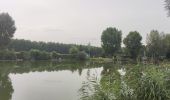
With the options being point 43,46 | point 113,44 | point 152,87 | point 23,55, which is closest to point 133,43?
point 113,44

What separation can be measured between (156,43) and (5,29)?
102 ft

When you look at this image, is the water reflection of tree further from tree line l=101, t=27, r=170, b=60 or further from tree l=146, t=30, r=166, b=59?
tree l=146, t=30, r=166, b=59

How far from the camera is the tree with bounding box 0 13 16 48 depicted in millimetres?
62844

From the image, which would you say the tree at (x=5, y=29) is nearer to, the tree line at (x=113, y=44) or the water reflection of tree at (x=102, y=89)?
the tree line at (x=113, y=44)

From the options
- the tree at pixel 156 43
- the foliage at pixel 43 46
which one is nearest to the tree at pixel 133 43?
the tree at pixel 156 43

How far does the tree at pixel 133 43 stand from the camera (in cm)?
6906

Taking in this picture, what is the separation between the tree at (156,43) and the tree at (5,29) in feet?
93.8

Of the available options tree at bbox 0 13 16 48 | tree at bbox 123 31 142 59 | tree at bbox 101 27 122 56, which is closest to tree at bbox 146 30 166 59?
tree at bbox 123 31 142 59

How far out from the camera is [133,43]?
229 ft

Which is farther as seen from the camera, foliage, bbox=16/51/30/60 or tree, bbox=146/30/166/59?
foliage, bbox=16/51/30/60

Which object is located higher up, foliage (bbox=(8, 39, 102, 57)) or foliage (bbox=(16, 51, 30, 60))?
foliage (bbox=(8, 39, 102, 57))

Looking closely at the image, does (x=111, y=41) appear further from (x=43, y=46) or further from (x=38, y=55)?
(x=43, y=46)

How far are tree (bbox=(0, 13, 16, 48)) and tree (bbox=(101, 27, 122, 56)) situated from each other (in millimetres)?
23175

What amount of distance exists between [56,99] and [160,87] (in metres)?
8.33
